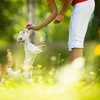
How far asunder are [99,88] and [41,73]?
Answer: 4.94ft

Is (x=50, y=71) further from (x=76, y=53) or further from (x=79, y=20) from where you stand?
(x=79, y=20)

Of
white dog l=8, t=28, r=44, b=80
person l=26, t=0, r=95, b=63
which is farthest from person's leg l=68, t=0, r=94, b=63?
white dog l=8, t=28, r=44, b=80

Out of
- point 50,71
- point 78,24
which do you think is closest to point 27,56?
point 50,71

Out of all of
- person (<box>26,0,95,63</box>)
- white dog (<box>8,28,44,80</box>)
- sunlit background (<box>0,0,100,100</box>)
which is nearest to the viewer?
sunlit background (<box>0,0,100,100</box>)

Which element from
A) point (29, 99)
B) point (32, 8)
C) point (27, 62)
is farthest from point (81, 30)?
point (32, 8)

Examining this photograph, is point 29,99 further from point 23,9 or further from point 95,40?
point 23,9

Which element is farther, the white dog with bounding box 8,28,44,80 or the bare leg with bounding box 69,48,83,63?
the white dog with bounding box 8,28,44,80

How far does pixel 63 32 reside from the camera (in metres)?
24.1

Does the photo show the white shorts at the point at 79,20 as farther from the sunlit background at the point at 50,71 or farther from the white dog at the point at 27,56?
the white dog at the point at 27,56

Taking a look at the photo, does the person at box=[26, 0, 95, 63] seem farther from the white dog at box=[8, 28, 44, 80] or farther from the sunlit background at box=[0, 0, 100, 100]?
the white dog at box=[8, 28, 44, 80]

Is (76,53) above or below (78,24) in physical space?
below

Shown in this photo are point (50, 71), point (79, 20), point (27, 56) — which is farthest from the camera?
point (50, 71)

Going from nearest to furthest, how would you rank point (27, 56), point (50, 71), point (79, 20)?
point (79, 20) < point (27, 56) < point (50, 71)

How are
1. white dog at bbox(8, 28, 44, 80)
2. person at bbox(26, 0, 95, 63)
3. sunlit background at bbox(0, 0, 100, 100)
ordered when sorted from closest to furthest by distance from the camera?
sunlit background at bbox(0, 0, 100, 100) → person at bbox(26, 0, 95, 63) → white dog at bbox(8, 28, 44, 80)
